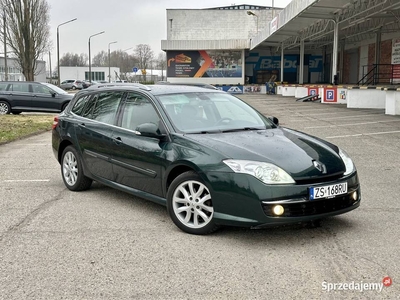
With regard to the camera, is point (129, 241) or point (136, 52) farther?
point (136, 52)

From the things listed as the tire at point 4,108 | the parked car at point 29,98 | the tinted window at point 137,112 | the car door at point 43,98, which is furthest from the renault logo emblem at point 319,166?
the tire at point 4,108

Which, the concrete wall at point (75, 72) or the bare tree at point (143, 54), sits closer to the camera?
the bare tree at point (143, 54)

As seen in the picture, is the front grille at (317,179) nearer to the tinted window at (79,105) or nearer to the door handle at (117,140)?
the door handle at (117,140)

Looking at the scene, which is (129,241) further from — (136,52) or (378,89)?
(136,52)

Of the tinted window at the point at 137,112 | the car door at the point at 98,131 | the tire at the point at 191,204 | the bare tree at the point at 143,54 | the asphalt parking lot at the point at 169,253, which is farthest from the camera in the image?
the bare tree at the point at 143,54

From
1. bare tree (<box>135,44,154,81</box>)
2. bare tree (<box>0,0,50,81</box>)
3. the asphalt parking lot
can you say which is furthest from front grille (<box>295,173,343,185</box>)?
bare tree (<box>135,44,154,81</box>)

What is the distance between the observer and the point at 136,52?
96.4m

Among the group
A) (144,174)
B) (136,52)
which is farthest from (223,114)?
(136,52)

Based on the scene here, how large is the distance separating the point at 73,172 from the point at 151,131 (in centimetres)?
213

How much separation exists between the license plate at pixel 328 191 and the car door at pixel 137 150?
157 centimetres

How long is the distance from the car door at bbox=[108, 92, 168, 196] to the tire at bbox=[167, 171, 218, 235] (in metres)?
0.30

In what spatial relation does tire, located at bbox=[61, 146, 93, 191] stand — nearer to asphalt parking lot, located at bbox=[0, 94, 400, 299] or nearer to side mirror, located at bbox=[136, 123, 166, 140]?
asphalt parking lot, located at bbox=[0, 94, 400, 299]

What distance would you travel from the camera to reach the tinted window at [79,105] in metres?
6.92

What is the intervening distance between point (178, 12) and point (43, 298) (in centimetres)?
5412
